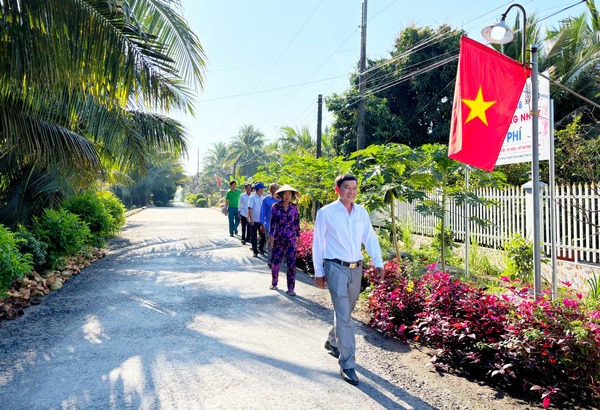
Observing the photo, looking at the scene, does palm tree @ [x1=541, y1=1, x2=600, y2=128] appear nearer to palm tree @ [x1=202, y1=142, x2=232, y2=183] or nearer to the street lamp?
the street lamp

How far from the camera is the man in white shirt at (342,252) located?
411 cm

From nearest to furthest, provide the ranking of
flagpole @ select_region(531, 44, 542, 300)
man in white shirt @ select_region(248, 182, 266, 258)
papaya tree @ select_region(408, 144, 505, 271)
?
flagpole @ select_region(531, 44, 542, 300), papaya tree @ select_region(408, 144, 505, 271), man in white shirt @ select_region(248, 182, 266, 258)

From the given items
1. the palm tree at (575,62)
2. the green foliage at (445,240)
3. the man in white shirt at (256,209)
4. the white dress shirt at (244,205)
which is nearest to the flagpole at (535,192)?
the green foliage at (445,240)

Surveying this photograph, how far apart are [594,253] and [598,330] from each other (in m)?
4.93

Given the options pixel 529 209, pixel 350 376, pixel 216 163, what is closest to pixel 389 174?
pixel 529 209

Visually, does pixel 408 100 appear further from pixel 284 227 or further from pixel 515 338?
pixel 515 338

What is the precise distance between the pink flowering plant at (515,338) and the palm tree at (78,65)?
16.1ft

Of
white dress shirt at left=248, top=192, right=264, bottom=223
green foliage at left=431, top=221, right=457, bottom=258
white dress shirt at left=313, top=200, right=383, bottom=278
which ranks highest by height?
white dress shirt at left=248, top=192, right=264, bottom=223

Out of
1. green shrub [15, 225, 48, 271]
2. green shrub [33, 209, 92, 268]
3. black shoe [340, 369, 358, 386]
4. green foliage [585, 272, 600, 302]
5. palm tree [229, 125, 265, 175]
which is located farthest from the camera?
palm tree [229, 125, 265, 175]

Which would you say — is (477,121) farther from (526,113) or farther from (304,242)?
(304,242)

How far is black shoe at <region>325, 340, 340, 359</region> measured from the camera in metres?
4.60

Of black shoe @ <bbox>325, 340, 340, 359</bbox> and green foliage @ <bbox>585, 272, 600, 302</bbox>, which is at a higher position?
green foliage @ <bbox>585, 272, 600, 302</bbox>

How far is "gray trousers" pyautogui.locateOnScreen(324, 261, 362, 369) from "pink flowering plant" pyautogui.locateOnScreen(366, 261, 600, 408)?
3.03ft

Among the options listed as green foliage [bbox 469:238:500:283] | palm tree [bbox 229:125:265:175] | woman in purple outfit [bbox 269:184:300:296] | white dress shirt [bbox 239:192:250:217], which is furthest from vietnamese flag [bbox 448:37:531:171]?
palm tree [bbox 229:125:265:175]
